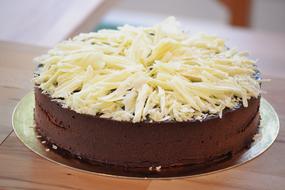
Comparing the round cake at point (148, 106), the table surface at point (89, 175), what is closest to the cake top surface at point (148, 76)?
the round cake at point (148, 106)


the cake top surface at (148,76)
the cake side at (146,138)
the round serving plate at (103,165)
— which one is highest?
the cake top surface at (148,76)

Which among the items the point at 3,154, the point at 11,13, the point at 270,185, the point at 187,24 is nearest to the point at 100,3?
the point at 11,13

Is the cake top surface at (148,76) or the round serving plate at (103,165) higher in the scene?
the cake top surface at (148,76)

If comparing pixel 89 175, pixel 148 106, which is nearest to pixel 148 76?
pixel 148 106

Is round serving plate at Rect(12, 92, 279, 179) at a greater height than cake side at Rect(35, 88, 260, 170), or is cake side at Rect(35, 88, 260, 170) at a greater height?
cake side at Rect(35, 88, 260, 170)

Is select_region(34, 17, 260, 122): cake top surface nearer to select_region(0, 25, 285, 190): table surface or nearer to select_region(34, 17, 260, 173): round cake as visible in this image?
select_region(34, 17, 260, 173): round cake

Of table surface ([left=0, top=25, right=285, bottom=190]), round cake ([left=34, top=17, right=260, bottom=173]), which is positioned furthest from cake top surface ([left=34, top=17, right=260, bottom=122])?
table surface ([left=0, top=25, right=285, bottom=190])

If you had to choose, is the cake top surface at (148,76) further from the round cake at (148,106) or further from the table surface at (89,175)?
the table surface at (89,175)

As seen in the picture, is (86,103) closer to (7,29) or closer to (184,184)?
(184,184)
